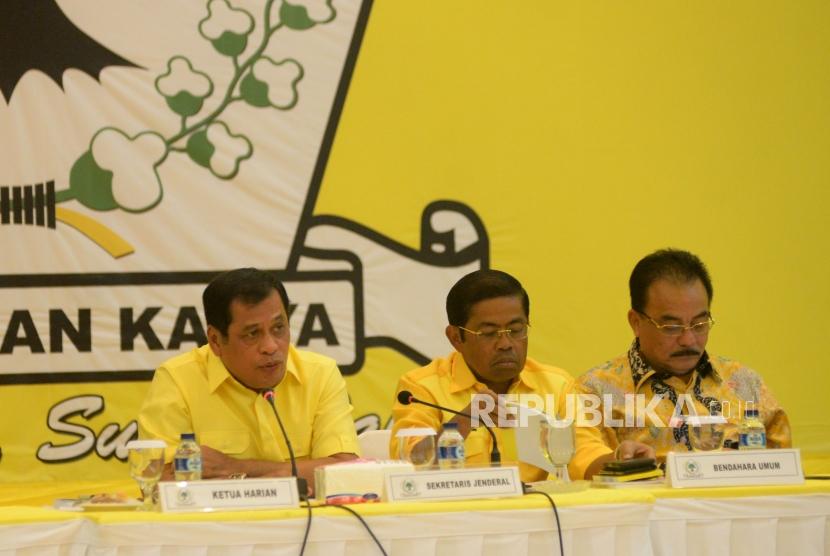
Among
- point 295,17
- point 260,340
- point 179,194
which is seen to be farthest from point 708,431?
point 295,17

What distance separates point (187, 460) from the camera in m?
2.64

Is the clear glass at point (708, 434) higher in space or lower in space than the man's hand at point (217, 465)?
higher

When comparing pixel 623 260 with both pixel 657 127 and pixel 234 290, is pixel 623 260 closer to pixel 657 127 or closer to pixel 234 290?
pixel 657 127

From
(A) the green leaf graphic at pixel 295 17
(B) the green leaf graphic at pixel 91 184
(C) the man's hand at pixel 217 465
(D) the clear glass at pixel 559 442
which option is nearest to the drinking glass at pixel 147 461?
(C) the man's hand at pixel 217 465

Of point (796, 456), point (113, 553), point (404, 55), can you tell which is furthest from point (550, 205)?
point (113, 553)

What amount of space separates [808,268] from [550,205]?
1024 millimetres

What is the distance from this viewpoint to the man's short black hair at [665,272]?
10.7 feet

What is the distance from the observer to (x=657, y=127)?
181 inches

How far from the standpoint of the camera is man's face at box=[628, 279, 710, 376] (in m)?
3.22

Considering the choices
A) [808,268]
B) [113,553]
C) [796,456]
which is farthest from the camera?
[808,268]

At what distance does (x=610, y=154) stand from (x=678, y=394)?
4.81 feet

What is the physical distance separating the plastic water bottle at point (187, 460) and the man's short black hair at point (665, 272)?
51.7 inches

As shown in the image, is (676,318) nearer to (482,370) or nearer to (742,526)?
(482,370)

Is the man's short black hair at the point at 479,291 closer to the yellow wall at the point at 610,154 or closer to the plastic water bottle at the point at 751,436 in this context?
the plastic water bottle at the point at 751,436
